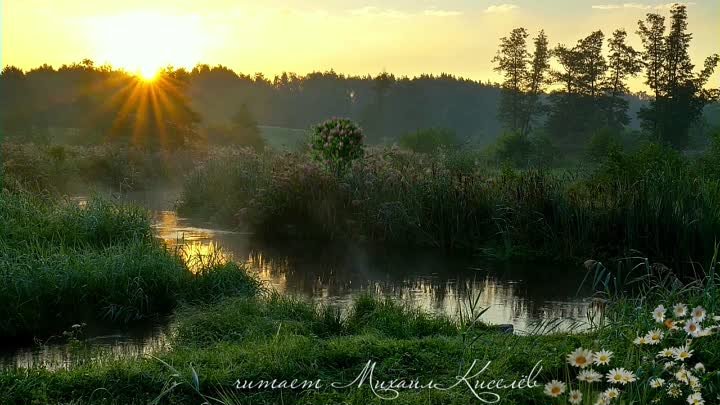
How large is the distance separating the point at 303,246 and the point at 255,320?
6.69 metres

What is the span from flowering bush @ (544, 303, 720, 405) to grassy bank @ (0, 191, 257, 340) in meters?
4.88

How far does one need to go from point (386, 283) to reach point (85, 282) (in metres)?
3.81

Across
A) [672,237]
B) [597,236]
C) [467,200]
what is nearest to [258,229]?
[467,200]

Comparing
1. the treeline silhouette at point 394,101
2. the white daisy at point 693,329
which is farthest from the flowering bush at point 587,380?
the treeline silhouette at point 394,101

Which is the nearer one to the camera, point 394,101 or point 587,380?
point 587,380

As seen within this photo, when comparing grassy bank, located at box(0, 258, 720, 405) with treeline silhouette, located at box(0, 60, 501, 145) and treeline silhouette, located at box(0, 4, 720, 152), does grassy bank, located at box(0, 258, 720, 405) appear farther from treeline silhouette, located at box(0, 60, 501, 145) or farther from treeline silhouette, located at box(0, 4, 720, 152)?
treeline silhouette, located at box(0, 60, 501, 145)

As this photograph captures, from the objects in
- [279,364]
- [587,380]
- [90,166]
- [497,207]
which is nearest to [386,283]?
[497,207]

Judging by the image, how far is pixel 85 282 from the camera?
791 cm

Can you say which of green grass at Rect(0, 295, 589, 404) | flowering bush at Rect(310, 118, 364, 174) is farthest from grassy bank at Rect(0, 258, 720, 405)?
flowering bush at Rect(310, 118, 364, 174)

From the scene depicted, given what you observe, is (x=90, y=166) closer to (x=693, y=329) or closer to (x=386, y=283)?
(x=386, y=283)

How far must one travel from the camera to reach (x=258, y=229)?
14773 millimetres

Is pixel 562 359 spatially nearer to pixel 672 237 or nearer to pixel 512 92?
pixel 672 237

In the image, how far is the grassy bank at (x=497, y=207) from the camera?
11070 millimetres

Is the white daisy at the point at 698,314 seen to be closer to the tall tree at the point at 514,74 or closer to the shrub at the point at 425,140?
the shrub at the point at 425,140
